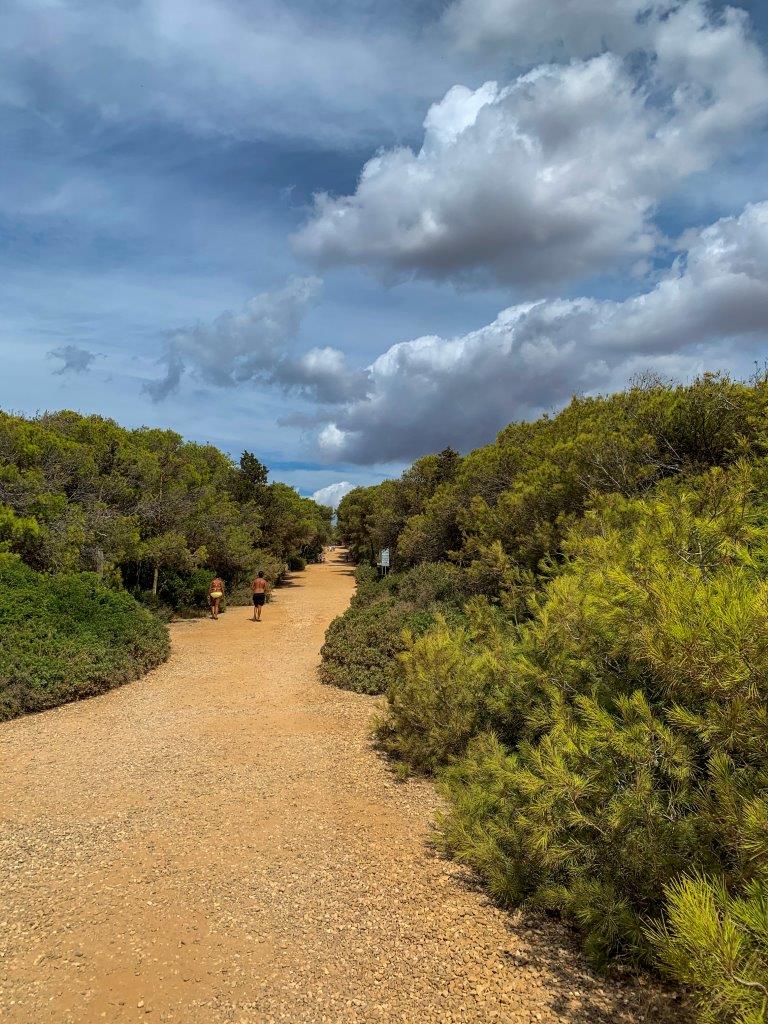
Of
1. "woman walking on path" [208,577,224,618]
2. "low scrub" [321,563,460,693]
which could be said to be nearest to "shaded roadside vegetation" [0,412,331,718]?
"woman walking on path" [208,577,224,618]

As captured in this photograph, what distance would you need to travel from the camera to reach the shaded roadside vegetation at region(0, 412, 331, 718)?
866cm

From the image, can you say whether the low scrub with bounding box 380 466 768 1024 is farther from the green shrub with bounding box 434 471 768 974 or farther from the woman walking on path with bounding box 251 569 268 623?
the woman walking on path with bounding box 251 569 268 623

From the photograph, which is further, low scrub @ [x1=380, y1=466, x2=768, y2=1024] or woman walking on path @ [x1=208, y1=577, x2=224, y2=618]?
woman walking on path @ [x1=208, y1=577, x2=224, y2=618]

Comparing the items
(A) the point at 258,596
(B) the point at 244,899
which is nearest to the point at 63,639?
(B) the point at 244,899

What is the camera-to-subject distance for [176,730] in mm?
7594

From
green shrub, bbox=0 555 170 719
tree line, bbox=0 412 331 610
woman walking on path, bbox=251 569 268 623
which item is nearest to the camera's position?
green shrub, bbox=0 555 170 719

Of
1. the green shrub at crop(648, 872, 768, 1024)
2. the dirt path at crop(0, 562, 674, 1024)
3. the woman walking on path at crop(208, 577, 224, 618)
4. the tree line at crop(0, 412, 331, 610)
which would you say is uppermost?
the tree line at crop(0, 412, 331, 610)

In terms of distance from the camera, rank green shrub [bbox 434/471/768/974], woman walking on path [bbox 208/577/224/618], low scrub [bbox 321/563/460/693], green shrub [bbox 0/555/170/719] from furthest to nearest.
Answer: woman walking on path [bbox 208/577/224/618] → low scrub [bbox 321/563/460/693] → green shrub [bbox 0/555/170/719] → green shrub [bbox 434/471/768/974]

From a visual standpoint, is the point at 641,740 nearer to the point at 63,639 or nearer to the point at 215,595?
the point at 63,639

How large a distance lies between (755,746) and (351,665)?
766 cm

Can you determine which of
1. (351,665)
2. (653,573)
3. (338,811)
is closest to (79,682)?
(351,665)

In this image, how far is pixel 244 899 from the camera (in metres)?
3.96

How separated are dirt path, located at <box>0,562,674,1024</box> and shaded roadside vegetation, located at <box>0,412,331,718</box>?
1.34 metres

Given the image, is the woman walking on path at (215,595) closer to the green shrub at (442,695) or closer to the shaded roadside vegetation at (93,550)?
the shaded roadside vegetation at (93,550)
